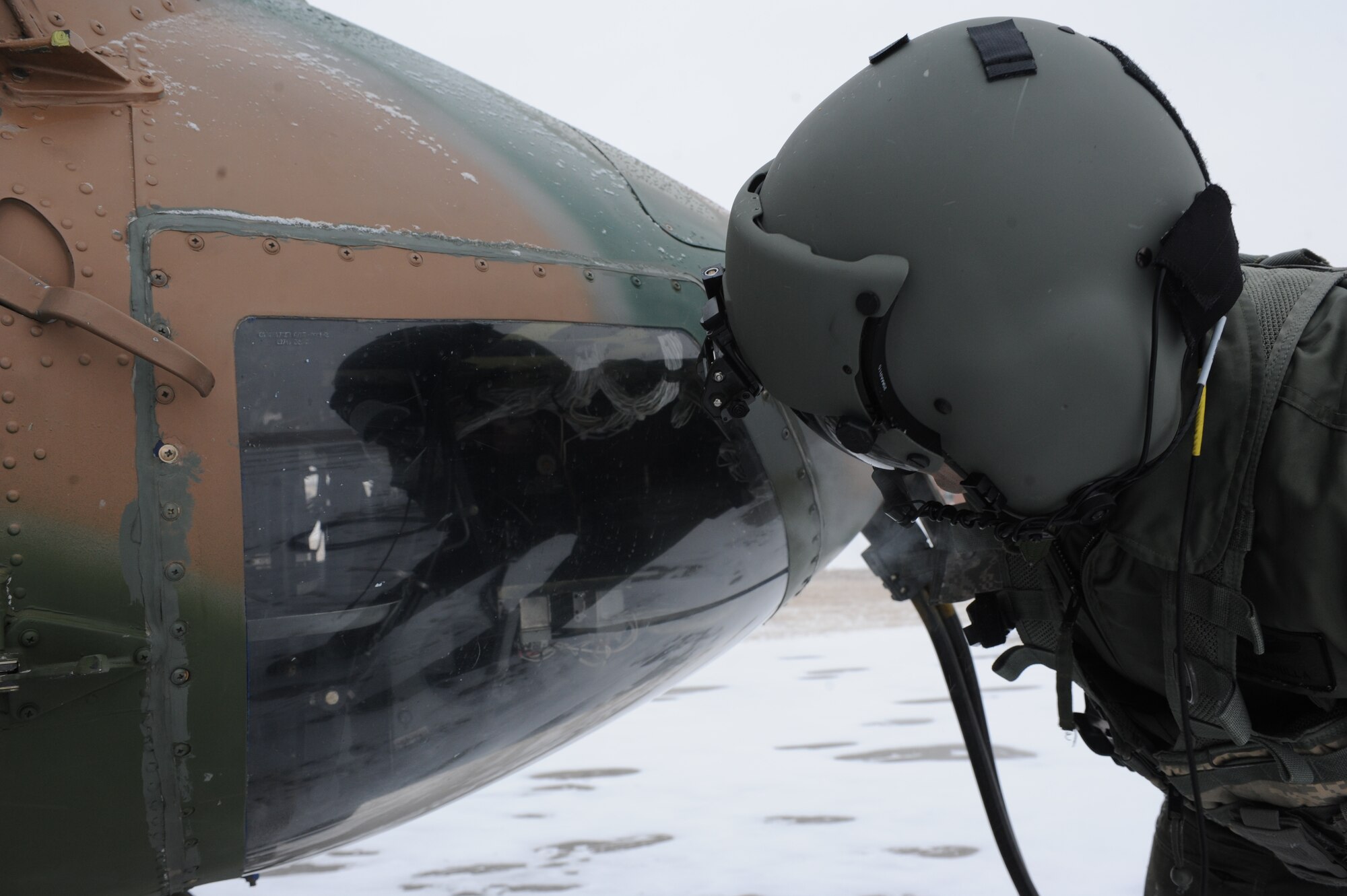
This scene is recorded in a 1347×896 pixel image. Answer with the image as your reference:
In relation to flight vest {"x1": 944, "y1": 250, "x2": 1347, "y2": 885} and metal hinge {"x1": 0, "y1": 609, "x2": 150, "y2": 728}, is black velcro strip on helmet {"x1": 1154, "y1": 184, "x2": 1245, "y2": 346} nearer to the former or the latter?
flight vest {"x1": 944, "y1": 250, "x2": 1347, "y2": 885}

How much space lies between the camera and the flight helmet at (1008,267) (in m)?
1.49

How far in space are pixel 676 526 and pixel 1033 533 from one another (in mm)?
619

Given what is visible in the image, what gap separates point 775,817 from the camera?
426cm

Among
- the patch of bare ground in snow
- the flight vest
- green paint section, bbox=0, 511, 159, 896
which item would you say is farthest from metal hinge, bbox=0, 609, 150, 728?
the patch of bare ground in snow

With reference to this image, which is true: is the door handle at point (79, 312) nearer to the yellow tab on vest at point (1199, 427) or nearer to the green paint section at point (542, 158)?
the green paint section at point (542, 158)

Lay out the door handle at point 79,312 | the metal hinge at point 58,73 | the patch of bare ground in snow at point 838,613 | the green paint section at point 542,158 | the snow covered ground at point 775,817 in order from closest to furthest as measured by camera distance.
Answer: the door handle at point 79,312 → the metal hinge at point 58,73 → the green paint section at point 542,158 → the snow covered ground at point 775,817 → the patch of bare ground in snow at point 838,613

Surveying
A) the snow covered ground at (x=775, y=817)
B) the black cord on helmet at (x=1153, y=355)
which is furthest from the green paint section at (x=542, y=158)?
the snow covered ground at (x=775, y=817)

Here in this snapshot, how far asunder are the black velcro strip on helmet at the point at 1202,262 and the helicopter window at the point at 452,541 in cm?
79

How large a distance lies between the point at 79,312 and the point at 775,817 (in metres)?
3.46

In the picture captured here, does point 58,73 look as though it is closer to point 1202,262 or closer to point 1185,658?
point 1202,262

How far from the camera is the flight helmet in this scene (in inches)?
58.7

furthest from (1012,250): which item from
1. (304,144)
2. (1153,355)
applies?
(304,144)

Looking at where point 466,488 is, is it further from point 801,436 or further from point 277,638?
point 801,436

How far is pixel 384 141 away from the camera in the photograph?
70.8 inches
